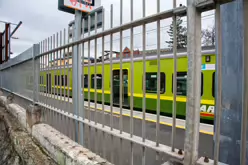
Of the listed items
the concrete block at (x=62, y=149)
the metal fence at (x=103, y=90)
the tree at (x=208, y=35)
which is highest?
the tree at (x=208, y=35)

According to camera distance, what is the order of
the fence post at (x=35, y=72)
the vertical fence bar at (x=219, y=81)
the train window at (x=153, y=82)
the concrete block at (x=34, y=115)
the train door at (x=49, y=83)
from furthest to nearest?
the train window at (x=153, y=82) → the fence post at (x=35, y=72) → the concrete block at (x=34, y=115) → the train door at (x=49, y=83) → the vertical fence bar at (x=219, y=81)

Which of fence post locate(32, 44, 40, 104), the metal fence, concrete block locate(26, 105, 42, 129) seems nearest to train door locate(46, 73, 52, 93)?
the metal fence

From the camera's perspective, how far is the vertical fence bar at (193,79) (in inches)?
41.9

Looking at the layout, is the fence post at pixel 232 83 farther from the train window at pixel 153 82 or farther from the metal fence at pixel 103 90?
the train window at pixel 153 82

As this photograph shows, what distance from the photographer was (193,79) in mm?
1076

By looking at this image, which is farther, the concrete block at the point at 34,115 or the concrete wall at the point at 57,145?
the concrete block at the point at 34,115

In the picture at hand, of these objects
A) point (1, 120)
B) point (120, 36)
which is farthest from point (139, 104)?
point (120, 36)

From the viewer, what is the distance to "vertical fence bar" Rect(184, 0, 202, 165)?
3.49ft

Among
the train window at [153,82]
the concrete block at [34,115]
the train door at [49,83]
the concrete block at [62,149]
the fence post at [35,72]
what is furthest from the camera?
the train window at [153,82]

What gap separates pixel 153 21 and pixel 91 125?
46.2 inches

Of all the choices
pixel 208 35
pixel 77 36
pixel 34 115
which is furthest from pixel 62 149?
pixel 208 35

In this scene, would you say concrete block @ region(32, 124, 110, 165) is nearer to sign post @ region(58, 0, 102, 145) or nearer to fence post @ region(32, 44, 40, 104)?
sign post @ region(58, 0, 102, 145)

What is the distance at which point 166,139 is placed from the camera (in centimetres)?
483

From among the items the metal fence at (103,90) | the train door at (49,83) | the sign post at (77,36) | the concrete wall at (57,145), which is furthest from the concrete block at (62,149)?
the train door at (49,83)
